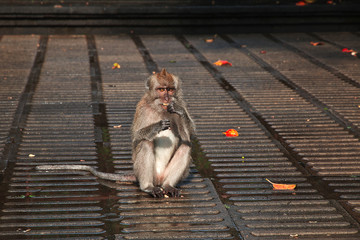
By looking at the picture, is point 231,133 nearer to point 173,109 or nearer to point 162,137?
point 162,137

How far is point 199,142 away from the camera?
7668mm

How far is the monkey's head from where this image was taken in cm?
569

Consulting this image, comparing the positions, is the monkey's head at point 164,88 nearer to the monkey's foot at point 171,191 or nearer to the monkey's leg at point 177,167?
the monkey's leg at point 177,167

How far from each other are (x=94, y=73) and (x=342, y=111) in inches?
181

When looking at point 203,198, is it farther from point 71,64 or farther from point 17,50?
point 17,50

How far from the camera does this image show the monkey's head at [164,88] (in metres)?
5.69

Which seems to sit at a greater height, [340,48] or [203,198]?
[340,48]

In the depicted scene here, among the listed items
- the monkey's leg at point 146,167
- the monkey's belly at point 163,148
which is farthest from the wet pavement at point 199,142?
the monkey's belly at point 163,148

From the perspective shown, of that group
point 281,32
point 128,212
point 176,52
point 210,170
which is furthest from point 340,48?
point 128,212

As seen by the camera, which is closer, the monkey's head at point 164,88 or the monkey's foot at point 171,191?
the monkey's head at point 164,88

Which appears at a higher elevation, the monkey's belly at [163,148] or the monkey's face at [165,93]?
the monkey's face at [165,93]

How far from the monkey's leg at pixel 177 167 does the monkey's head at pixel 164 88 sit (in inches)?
18.7

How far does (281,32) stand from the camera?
Result: 1606 centimetres

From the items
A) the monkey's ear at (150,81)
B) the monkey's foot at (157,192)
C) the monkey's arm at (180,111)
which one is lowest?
the monkey's foot at (157,192)
